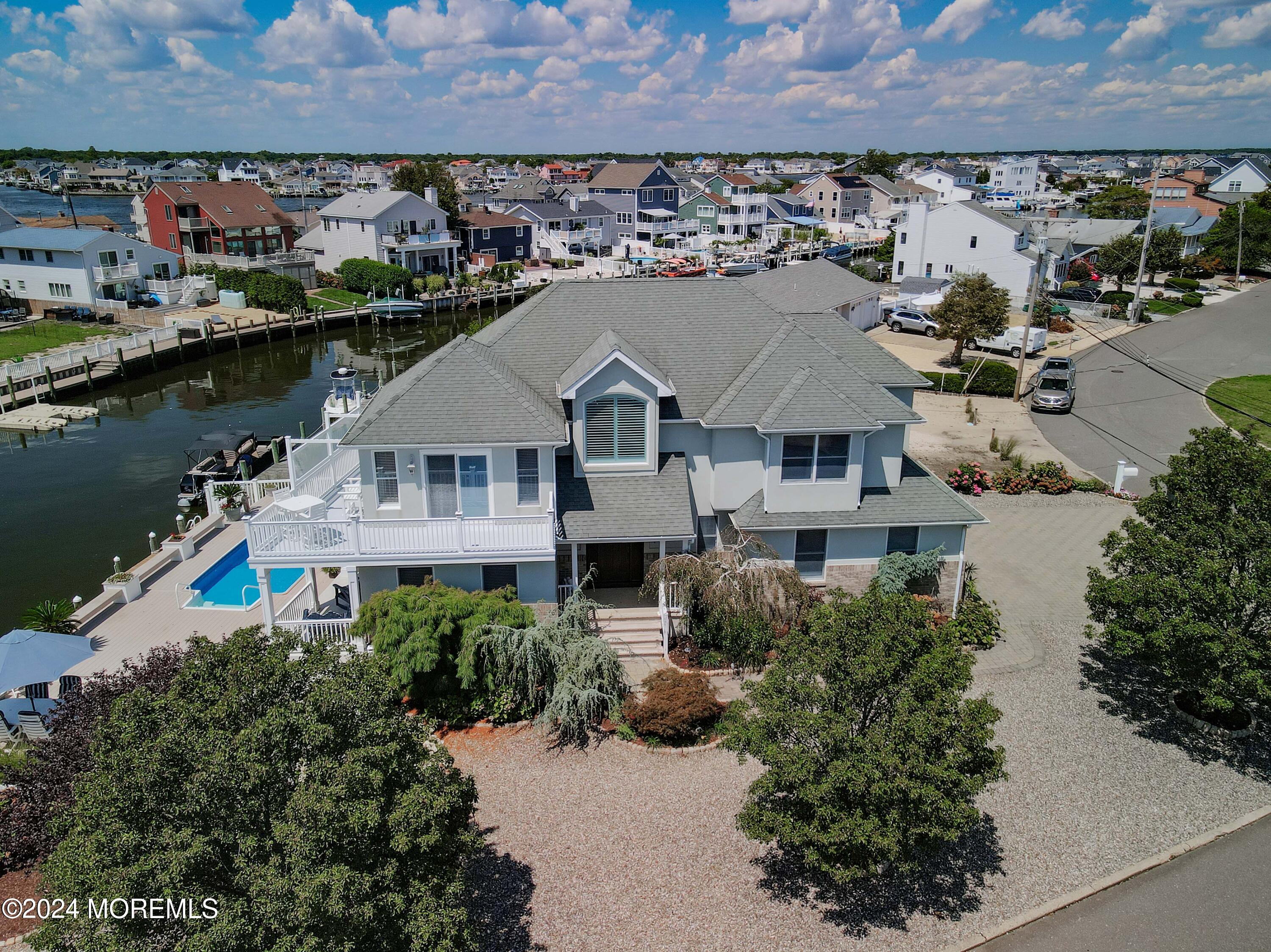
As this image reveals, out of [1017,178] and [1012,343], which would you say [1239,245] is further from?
[1017,178]

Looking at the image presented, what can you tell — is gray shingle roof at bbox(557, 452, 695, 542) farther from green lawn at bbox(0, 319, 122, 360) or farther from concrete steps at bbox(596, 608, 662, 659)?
green lawn at bbox(0, 319, 122, 360)

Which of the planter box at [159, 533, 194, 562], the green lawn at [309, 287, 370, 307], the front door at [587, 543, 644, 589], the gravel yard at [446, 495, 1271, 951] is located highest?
the green lawn at [309, 287, 370, 307]

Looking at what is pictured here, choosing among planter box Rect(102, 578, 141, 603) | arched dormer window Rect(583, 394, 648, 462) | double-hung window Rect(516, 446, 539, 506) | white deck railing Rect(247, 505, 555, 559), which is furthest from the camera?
planter box Rect(102, 578, 141, 603)

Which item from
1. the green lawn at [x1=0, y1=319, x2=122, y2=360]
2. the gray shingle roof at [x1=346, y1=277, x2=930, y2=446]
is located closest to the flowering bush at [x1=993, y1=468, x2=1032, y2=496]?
the gray shingle roof at [x1=346, y1=277, x2=930, y2=446]

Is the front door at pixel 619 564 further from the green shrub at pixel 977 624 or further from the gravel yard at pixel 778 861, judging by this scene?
the green shrub at pixel 977 624

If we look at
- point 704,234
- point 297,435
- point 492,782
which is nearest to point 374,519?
point 492,782

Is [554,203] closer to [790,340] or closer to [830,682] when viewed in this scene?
[790,340]

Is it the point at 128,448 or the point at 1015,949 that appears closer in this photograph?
the point at 1015,949

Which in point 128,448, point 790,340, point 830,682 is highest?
point 790,340
